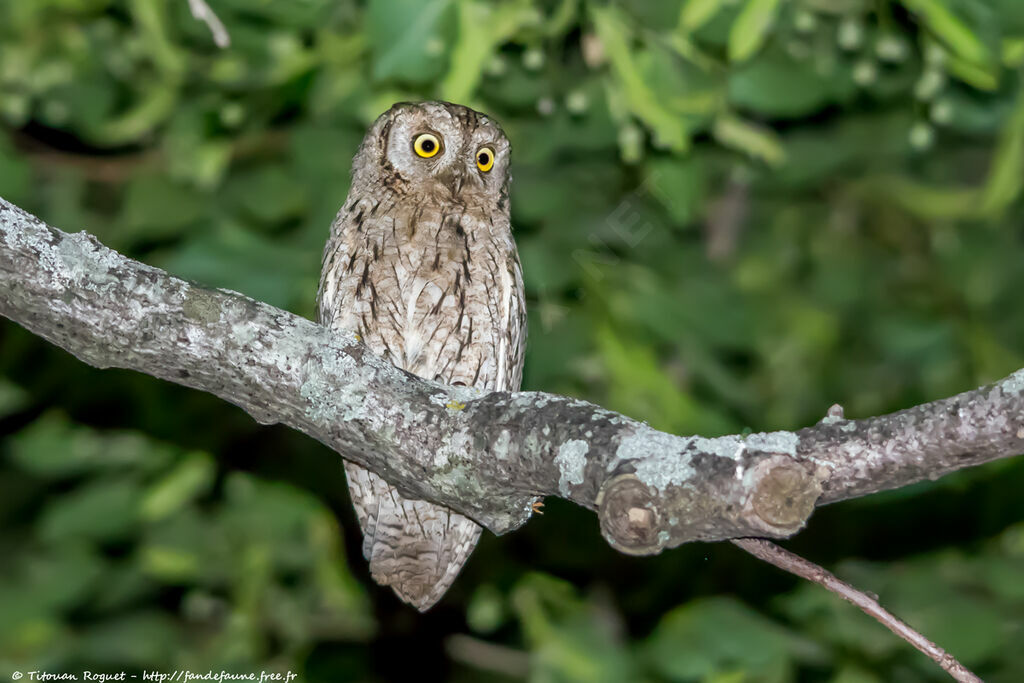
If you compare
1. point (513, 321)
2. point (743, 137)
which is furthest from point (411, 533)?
point (743, 137)

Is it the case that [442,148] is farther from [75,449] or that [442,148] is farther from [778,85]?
[75,449]

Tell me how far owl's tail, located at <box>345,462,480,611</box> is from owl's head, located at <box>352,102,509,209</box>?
83 cm

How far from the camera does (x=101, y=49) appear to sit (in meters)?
3.44

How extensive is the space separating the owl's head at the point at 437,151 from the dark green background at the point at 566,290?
10 cm

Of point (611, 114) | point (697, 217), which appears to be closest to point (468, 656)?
point (697, 217)

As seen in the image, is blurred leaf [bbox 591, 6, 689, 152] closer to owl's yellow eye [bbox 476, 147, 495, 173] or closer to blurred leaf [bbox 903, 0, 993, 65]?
owl's yellow eye [bbox 476, 147, 495, 173]

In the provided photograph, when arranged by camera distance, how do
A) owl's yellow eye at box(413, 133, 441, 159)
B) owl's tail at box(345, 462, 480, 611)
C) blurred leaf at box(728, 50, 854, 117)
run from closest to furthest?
1. owl's tail at box(345, 462, 480, 611)
2. owl's yellow eye at box(413, 133, 441, 159)
3. blurred leaf at box(728, 50, 854, 117)

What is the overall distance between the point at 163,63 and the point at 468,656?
2.48 m

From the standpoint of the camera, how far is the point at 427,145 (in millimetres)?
2840

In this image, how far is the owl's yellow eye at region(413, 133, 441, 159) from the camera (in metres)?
2.84

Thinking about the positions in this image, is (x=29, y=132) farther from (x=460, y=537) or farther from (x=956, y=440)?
(x=956, y=440)

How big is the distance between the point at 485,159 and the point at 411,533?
42.7 inches

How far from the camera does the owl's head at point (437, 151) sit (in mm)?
2832

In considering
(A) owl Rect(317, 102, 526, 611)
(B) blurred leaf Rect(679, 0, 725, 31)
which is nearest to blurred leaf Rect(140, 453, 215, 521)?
(A) owl Rect(317, 102, 526, 611)
